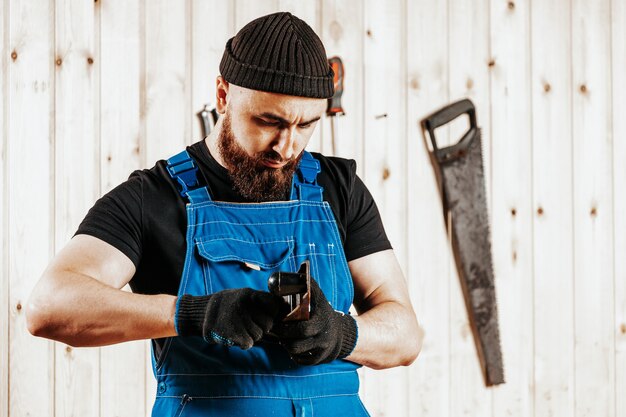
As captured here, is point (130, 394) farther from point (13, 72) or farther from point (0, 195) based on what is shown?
point (13, 72)

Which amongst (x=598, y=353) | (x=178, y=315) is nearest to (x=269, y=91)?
(x=178, y=315)

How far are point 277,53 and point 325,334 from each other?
0.50m

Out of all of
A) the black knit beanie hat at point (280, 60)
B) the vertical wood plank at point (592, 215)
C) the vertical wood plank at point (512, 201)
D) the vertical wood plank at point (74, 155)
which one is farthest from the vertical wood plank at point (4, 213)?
the vertical wood plank at point (592, 215)

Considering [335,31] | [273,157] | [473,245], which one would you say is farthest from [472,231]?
[273,157]

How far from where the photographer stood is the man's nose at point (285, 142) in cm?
142

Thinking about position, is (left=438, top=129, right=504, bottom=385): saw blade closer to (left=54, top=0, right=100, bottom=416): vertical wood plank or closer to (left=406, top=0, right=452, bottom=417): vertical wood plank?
(left=406, top=0, right=452, bottom=417): vertical wood plank

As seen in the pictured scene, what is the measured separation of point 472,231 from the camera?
7.88 ft

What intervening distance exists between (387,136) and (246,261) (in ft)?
3.57

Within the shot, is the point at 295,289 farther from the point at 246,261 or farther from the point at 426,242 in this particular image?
the point at 426,242

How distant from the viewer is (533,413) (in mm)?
2475

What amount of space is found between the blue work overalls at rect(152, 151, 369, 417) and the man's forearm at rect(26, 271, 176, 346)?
4.0 inches

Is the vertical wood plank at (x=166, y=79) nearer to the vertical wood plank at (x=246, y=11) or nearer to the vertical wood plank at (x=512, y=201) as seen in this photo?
the vertical wood plank at (x=246, y=11)

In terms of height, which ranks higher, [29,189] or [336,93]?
[336,93]

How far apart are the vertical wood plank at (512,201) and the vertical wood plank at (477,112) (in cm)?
3
